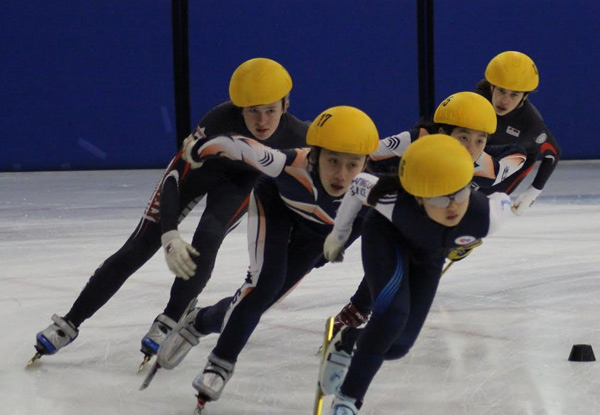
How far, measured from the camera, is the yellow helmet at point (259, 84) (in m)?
4.09

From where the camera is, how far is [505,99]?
5230 mm

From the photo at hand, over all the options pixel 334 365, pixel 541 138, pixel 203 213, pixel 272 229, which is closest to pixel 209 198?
pixel 203 213

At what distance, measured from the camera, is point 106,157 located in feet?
40.6

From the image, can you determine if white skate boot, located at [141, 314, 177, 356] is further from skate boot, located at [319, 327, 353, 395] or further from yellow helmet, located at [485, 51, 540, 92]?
yellow helmet, located at [485, 51, 540, 92]

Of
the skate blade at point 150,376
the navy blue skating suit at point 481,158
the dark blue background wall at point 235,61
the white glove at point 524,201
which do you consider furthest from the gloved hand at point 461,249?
the dark blue background wall at point 235,61

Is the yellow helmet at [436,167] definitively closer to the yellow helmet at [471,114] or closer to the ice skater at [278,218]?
the ice skater at [278,218]

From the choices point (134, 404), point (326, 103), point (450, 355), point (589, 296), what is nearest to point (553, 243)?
point (589, 296)

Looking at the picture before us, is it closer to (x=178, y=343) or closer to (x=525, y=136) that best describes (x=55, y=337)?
(x=178, y=343)

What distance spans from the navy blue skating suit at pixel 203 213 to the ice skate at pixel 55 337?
36 millimetres

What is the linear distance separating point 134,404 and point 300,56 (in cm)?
932

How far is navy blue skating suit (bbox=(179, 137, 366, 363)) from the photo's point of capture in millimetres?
3512

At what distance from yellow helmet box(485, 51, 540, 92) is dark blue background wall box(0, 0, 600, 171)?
7.40 meters

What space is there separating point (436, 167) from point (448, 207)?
0.15 metres

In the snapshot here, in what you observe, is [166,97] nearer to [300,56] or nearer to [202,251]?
[300,56]
